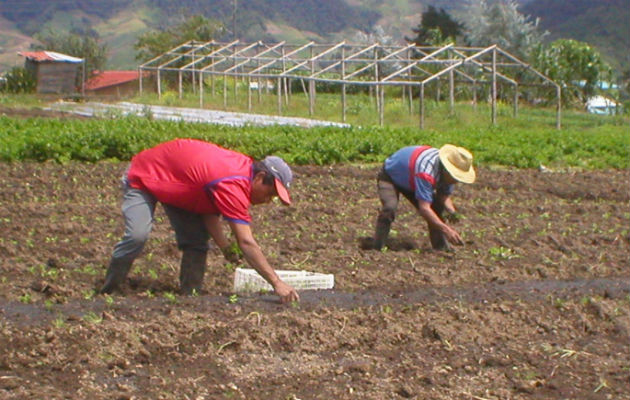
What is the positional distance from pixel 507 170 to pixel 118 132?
6.58 metres

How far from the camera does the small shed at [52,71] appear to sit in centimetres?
4562

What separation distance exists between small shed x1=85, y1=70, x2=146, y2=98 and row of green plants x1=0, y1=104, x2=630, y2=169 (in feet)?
103

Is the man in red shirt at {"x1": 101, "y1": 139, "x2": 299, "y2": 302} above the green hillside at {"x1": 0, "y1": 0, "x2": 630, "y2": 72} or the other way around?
the other way around

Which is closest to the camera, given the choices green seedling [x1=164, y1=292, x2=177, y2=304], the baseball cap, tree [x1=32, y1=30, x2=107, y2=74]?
the baseball cap

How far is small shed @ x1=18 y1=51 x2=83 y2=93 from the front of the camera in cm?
4562

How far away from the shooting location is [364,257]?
8.98m

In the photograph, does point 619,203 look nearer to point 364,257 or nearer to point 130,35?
point 364,257

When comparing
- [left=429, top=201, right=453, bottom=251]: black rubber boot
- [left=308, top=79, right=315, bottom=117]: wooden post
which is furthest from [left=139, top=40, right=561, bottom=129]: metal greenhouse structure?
[left=429, top=201, right=453, bottom=251]: black rubber boot

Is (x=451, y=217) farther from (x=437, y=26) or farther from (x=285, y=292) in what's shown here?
(x=437, y=26)

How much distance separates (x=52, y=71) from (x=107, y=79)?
8.37m

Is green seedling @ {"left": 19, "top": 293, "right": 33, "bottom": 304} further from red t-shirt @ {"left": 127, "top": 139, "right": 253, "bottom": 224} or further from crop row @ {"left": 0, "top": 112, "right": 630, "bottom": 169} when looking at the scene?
crop row @ {"left": 0, "top": 112, "right": 630, "bottom": 169}

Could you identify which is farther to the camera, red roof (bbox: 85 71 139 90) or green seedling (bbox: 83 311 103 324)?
red roof (bbox: 85 71 139 90)

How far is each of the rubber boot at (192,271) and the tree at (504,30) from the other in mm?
40691

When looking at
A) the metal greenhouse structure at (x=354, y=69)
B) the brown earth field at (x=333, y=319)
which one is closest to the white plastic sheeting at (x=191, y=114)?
the metal greenhouse structure at (x=354, y=69)
